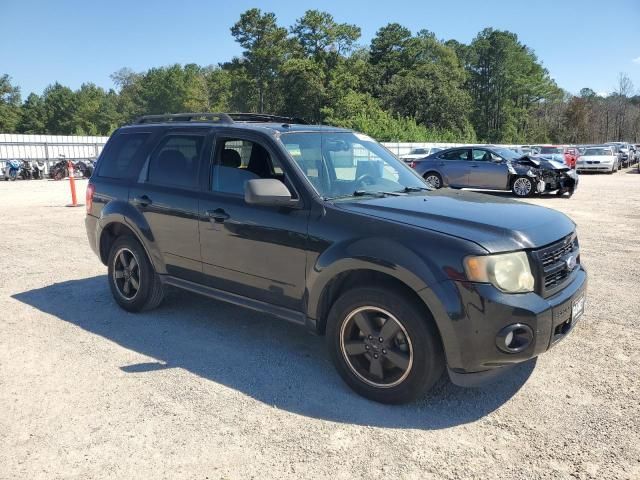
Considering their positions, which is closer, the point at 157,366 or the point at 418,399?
the point at 418,399

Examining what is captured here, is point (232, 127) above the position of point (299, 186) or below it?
above

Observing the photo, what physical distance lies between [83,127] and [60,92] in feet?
23.0

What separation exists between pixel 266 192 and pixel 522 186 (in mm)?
14928

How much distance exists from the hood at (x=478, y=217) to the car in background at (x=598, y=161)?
31.1 metres

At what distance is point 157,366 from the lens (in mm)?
4086

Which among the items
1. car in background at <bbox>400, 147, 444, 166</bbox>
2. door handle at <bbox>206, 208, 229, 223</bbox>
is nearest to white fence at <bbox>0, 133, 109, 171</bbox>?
car in background at <bbox>400, 147, 444, 166</bbox>

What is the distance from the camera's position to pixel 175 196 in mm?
4730

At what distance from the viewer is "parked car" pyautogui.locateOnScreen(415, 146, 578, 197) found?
16641 mm

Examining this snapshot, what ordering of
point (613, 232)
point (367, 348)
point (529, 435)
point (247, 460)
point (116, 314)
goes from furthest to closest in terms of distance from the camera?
point (613, 232), point (116, 314), point (367, 348), point (529, 435), point (247, 460)

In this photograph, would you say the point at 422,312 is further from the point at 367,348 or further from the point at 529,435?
the point at 529,435

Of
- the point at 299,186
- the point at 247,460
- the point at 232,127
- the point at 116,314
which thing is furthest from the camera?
the point at 116,314

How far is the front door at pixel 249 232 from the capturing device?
3.86 m

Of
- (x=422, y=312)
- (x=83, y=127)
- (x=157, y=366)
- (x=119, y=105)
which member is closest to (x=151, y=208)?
(x=157, y=366)

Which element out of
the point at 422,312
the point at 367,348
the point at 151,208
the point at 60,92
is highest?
the point at 60,92
